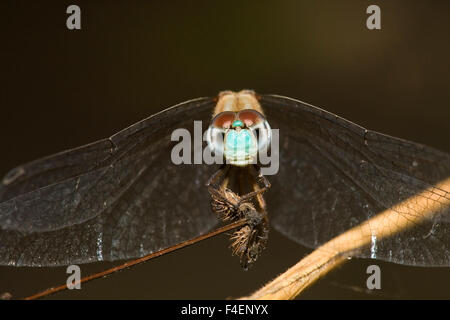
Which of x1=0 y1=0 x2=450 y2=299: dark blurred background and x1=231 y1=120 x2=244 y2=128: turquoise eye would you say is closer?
x1=231 y1=120 x2=244 y2=128: turquoise eye

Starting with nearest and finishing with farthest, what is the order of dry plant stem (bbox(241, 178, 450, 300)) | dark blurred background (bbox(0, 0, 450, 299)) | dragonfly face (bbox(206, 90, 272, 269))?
dry plant stem (bbox(241, 178, 450, 300))
dragonfly face (bbox(206, 90, 272, 269))
dark blurred background (bbox(0, 0, 450, 299))

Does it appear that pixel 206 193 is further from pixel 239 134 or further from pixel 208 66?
pixel 208 66

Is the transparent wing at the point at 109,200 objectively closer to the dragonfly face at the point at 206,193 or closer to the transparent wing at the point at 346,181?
the dragonfly face at the point at 206,193

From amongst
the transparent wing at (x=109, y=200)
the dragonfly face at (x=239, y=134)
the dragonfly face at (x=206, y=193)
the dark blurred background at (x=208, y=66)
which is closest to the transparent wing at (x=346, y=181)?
the dragonfly face at (x=206, y=193)

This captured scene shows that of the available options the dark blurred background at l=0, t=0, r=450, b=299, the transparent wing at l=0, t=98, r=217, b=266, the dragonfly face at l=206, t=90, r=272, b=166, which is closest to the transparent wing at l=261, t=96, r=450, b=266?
the dragonfly face at l=206, t=90, r=272, b=166

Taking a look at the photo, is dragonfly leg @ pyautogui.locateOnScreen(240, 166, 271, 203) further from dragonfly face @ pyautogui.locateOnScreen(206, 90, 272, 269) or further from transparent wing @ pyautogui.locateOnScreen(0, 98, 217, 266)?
transparent wing @ pyautogui.locateOnScreen(0, 98, 217, 266)

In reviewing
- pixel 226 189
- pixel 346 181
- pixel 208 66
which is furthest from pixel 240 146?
pixel 208 66
